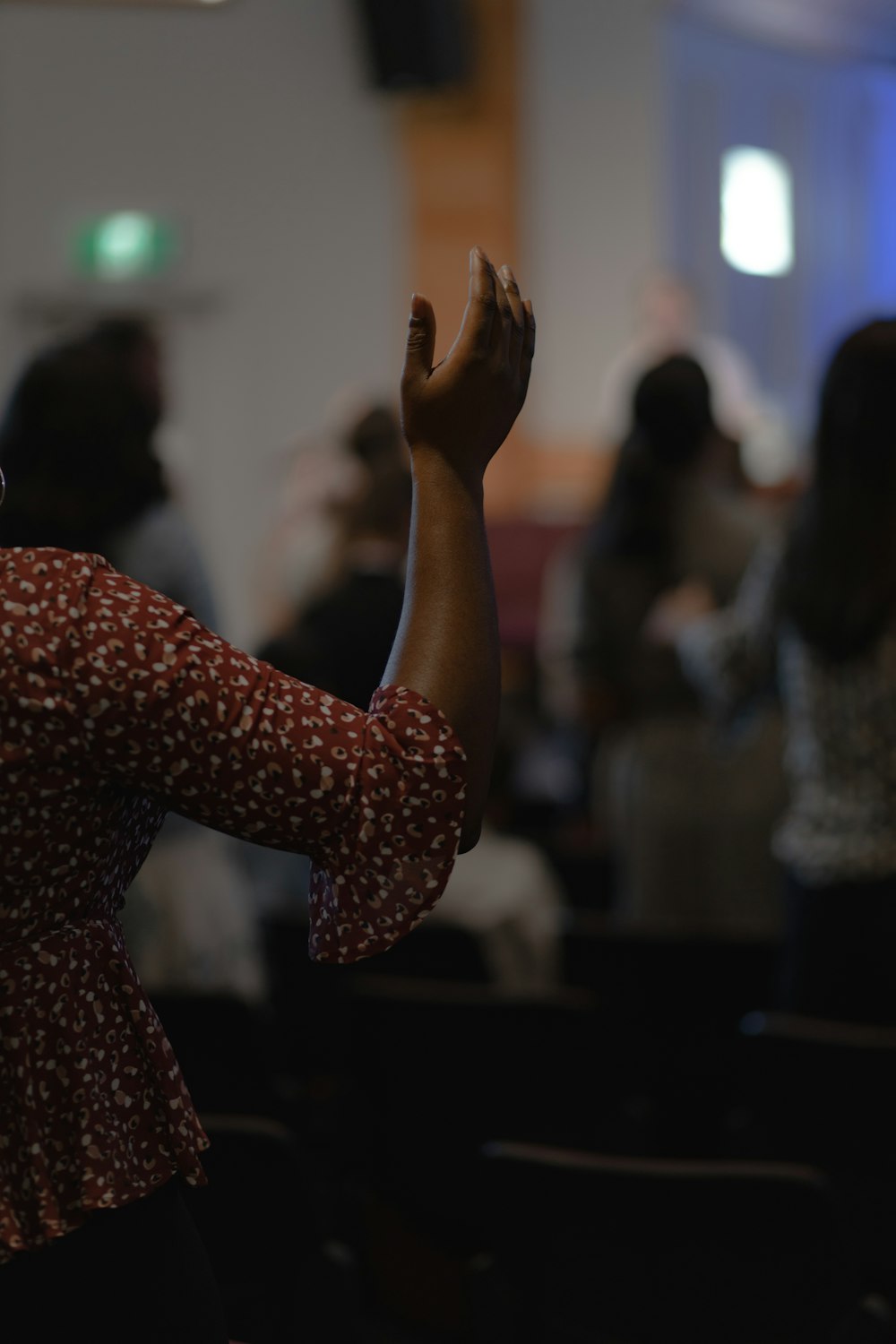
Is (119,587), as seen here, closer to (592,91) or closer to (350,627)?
(350,627)

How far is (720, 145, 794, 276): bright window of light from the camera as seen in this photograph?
9.04 metres

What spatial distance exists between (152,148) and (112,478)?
672cm

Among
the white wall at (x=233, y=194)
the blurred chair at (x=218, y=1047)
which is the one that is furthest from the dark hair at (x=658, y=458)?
the white wall at (x=233, y=194)

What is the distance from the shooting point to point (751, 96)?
357 inches

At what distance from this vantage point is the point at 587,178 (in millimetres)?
8477

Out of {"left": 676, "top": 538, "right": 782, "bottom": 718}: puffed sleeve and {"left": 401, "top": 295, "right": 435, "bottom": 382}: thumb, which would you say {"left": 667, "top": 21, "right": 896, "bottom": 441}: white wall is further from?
{"left": 401, "top": 295, "right": 435, "bottom": 382}: thumb

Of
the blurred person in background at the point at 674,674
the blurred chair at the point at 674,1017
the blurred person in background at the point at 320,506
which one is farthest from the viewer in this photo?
the blurred person in background at the point at 320,506

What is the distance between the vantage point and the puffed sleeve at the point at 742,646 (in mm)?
2143

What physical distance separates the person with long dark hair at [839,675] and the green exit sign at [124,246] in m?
6.70

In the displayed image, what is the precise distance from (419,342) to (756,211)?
8859 mm

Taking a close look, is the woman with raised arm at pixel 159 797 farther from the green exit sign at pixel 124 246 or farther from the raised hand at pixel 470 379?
the green exit sign at pixel 124 246

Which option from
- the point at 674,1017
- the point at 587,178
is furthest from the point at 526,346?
the point at 587,178

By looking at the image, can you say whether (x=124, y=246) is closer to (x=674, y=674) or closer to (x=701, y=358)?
(x=701, y=358)

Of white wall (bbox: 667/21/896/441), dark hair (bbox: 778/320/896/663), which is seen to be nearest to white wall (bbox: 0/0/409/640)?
white wall (bbox: 667/21/896/441)
